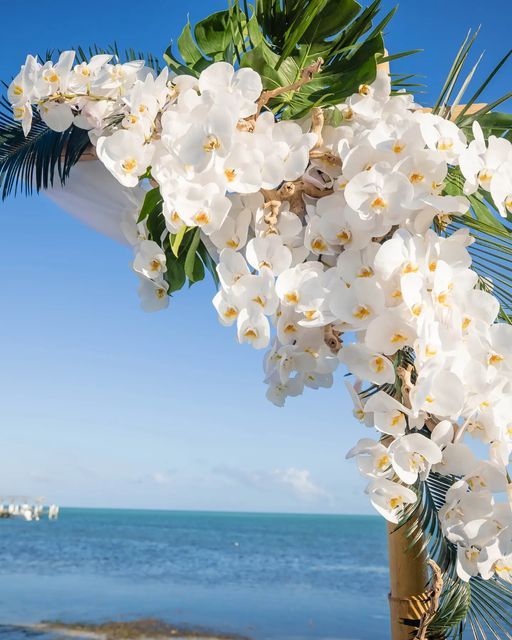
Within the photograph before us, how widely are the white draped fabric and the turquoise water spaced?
733 centimetres

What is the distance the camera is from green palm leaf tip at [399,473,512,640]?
1.16m

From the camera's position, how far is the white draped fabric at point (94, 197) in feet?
5.57

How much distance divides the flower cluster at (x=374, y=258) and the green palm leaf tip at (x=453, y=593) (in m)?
0.29

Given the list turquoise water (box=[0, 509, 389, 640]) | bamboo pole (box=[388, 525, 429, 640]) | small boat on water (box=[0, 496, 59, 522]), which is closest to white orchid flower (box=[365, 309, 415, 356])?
bamboo pole (box=[388, 525, 429, 640])

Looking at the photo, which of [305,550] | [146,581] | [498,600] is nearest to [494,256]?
[498,600]

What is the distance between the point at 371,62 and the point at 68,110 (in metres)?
0.55

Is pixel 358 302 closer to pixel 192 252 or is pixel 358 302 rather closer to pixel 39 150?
pixel 192 252

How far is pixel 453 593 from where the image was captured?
3.81 ft

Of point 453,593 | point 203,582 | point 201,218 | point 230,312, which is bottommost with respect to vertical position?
point 453,593

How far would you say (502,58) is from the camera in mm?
1147

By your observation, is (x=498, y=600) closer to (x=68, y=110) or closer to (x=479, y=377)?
(x=479, y=377)

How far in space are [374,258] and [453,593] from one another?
691 millimetres

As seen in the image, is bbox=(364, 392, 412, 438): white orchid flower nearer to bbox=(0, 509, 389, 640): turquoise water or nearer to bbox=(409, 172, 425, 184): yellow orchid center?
bbox=(409, 172, 425, 184): yellow orchid center

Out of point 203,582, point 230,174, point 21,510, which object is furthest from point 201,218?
point 21,510
